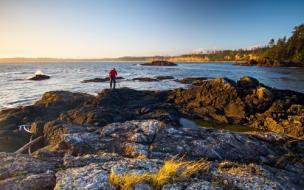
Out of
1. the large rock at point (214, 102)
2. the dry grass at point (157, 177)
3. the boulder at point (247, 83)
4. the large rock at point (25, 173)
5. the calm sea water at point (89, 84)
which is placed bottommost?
the calm sea water at point (89, 84)

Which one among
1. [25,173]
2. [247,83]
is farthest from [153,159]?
[247,83]

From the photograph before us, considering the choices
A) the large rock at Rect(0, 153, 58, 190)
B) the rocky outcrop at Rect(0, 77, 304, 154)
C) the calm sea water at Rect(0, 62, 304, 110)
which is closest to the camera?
the large rock at Rect(0, 153, 58, 190)

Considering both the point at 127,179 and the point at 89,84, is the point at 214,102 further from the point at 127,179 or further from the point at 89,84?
the point at 89,84

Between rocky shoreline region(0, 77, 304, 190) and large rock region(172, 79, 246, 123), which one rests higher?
rocky shoreline region(0, 77, 304, 190)

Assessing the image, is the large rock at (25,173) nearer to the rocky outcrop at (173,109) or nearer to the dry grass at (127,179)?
the dry grass at (127,179)

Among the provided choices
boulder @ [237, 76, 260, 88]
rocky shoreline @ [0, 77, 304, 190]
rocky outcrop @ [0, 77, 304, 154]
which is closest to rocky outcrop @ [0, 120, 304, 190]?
rocky shoreline @ [0, 77, 304, 190]

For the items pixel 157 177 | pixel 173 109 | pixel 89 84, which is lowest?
pixel 89 84

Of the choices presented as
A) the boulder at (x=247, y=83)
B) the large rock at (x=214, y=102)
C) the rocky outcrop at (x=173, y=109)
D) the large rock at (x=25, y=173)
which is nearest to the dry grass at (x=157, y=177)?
the large rock at (x=25, y=173)

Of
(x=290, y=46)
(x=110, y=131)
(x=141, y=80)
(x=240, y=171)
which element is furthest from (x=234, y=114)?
(x=290, y=46)

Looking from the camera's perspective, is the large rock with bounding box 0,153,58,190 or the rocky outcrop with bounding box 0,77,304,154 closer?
the large rock with bounding box 0,153,58,190

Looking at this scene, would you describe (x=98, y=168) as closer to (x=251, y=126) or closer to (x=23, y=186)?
(x=23, y=186)

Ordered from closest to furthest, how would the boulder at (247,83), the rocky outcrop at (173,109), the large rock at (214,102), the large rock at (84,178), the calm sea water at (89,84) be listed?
the large rock at (84,178), the rocky outcrop at (173,109), the large rock at (214,102), the boulder at (247,83), the calm sea water at (89,84)

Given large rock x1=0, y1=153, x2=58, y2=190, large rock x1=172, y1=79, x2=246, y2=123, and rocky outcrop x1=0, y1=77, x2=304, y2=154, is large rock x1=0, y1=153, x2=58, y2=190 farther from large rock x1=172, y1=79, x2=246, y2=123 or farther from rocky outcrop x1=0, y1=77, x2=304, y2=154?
large rock x1=172, y1=79, x2=246, y2=123

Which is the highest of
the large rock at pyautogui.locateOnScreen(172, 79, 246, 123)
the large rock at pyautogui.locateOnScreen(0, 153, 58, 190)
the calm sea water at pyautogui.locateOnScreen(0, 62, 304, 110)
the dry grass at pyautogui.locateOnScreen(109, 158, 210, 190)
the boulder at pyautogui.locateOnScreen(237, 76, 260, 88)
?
the dry grass at pyautogui.locateOnScreen(109, 158, 210, 190)
